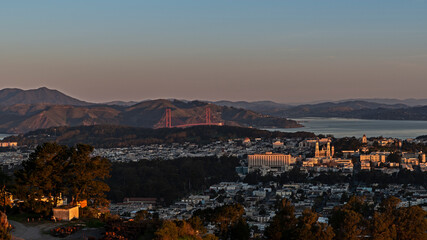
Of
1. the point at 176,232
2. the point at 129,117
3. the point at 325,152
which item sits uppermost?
the point at 129,117

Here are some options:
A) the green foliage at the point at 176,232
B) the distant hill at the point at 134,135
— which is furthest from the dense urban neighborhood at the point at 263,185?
the distant hill at the point at 134,135

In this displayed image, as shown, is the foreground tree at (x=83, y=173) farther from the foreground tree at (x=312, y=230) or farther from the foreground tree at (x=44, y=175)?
the foreground tree at (x=312, y=230)

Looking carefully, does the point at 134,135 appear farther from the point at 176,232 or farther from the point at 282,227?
the point at 176,232

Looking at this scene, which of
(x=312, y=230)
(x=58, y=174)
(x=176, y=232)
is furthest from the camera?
(x=58, y=174)

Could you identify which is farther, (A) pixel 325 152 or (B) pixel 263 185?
(A) pixel 325 152

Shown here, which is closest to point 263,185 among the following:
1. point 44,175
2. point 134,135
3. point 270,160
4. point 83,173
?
point 270,160

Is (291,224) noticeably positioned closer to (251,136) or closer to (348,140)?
(348,140)
